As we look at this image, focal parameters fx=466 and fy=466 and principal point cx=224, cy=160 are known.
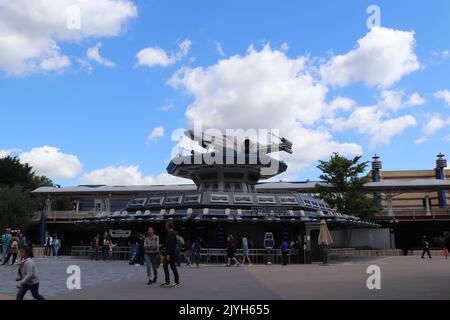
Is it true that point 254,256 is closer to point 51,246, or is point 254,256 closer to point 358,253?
point 358,253

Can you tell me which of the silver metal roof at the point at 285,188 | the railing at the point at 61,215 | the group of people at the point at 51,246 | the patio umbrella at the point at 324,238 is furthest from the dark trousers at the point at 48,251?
the patio umbrella at the point at 324,238

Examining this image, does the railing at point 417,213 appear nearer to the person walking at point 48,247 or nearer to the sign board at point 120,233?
the sign board at point 120,233

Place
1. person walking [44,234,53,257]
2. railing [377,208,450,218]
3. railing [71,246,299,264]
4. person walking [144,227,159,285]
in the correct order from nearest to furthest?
person walking [144,227,159,285], railing [71,246,299,264], person walking [44,234,53,257], railing [377,208,450,218]

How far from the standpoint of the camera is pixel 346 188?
43.8m

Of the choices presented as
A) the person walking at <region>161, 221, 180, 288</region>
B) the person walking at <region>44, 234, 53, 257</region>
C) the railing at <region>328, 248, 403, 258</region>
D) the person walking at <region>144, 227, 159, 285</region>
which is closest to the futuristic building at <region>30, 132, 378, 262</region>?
the railing at <region>328, 248, 403, 258</region>

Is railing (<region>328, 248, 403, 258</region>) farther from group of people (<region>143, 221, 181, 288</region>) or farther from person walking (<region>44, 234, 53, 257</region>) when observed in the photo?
person walking (<region>44, 234, 53, 257</region>)

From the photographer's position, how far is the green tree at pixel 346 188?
42250 mm

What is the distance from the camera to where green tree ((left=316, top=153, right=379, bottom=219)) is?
4225 centimetres

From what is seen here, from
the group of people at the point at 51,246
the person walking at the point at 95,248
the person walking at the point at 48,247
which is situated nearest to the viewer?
the person walking at the point at 95,248

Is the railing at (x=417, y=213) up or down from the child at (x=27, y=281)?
up

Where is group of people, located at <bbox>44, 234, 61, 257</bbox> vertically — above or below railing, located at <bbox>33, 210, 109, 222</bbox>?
below

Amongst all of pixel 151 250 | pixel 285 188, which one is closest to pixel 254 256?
pixel 151 250
